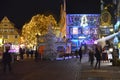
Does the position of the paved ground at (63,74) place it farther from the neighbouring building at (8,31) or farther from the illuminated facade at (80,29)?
the neighbouring building at (8,31)

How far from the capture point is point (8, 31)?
151375mm

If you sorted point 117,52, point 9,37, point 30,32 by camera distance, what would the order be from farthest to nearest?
1. point 9,37
2. point 30,32
3. point 117,52

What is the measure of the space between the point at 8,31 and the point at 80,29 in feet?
145

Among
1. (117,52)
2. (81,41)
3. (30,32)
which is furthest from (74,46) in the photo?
(117,52)

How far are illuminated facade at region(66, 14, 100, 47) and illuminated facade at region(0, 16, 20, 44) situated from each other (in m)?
34.9

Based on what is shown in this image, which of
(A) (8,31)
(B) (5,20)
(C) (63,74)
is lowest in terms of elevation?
(C) (63,74)

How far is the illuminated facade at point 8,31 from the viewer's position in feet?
473

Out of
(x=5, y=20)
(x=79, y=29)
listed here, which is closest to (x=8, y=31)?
(x=5, y=20)

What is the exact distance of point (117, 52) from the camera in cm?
4197

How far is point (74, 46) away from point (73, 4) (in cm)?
1356

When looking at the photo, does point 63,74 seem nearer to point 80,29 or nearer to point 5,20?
point 80,29

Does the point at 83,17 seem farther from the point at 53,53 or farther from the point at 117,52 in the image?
the point at 117,52

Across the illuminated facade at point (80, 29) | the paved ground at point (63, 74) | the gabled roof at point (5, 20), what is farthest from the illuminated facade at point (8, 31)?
the paved ground at point (63, 74)

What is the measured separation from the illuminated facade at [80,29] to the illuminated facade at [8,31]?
3491 cm
